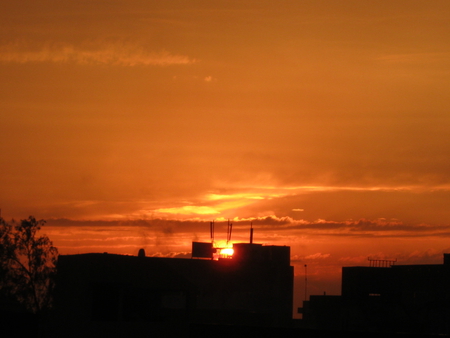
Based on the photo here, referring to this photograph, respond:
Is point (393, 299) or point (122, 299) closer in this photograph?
point (122, 299)

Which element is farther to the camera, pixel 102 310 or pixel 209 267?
pixel 209 267

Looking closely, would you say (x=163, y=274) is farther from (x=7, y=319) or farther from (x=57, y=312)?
(x=7, y=319)

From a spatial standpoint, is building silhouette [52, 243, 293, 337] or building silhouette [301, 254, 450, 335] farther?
building silhouette [301, 254, 450, 335]

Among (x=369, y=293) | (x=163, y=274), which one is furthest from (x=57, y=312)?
(x=369, y=293)

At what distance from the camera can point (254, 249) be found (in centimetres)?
14638

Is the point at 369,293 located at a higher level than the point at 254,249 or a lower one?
lower

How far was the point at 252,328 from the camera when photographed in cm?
3728

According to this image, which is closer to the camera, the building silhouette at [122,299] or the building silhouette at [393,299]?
the building silhouette at [122,299]

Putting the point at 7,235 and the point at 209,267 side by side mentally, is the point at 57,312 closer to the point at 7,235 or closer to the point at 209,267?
the point at 7,235

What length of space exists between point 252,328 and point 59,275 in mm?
19862

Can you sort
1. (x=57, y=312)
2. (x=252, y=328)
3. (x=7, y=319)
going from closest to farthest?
(x=252, y=328), (x=7, y=319), (x=57, y=312)

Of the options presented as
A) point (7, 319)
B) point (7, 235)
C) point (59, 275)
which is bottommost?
point (7, 319)

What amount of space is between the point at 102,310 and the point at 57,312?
3.40m

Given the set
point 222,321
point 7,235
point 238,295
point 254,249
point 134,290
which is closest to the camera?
point 134,290
